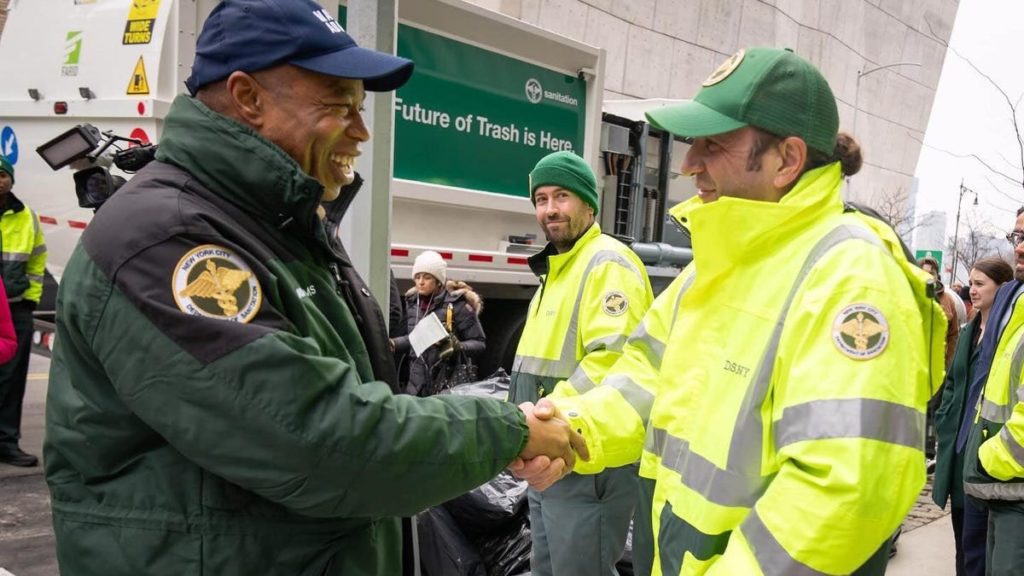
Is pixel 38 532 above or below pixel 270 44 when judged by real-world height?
below

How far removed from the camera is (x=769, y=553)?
1459mm

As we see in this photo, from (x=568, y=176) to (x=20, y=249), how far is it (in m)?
3.84

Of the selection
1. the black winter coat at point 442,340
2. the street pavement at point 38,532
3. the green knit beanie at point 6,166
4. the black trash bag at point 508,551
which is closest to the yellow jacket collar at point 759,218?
the black trash bag at point 508,551

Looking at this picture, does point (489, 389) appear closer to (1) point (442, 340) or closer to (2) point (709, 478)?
(1) point (442, 340)

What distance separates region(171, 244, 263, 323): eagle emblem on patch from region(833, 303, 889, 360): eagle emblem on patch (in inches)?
38.8

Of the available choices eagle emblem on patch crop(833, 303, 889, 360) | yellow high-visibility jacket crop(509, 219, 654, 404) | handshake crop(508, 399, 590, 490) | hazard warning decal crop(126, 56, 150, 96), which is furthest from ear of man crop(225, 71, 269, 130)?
hazard warning decal crop(126, 56, 150, 96)

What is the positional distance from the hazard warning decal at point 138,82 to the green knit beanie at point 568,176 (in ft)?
8.66

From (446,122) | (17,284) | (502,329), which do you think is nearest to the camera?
(17,284)

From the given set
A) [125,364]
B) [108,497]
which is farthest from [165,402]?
[108,497]

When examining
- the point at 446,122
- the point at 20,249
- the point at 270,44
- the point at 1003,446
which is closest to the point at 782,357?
the point at 270,44

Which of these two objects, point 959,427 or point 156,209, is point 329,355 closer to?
point 156,209

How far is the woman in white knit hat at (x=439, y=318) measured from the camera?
6246 millimetres

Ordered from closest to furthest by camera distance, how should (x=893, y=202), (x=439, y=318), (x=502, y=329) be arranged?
(x=439, y=318) < (x=502, y=329) < (x=893, y=202)

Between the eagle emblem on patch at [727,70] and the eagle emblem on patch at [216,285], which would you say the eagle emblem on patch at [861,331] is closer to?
the eagle emblem on patch at [727,70]
